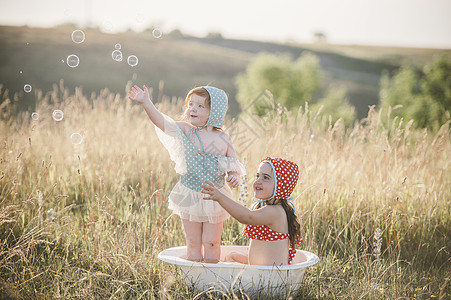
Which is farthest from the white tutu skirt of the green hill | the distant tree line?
the green hill

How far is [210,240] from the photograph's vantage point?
3094 millimetres

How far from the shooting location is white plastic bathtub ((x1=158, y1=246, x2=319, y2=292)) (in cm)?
274

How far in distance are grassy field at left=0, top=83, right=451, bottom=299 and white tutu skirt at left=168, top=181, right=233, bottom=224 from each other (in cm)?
25

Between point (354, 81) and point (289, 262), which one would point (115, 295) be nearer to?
point (289, 262)

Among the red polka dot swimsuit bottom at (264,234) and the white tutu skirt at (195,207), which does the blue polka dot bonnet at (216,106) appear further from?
the red polka dot swimsuit bottom at (264,234)

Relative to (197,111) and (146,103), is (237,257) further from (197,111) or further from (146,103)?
(146,103)

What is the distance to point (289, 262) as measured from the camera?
304cm

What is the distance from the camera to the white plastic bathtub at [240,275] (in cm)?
274

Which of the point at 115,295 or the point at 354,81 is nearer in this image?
the point at 115,295

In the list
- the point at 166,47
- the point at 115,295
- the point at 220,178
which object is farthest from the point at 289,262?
the point at 166,47

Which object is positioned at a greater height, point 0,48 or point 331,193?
point 0,48

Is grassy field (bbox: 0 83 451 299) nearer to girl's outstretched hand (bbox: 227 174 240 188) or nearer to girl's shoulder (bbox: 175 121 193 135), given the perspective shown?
girl's shoulder (bbox: 175 121 193 135)

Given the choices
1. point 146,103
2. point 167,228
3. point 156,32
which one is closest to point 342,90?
point 156,32

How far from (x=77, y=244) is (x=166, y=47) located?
137 ft
